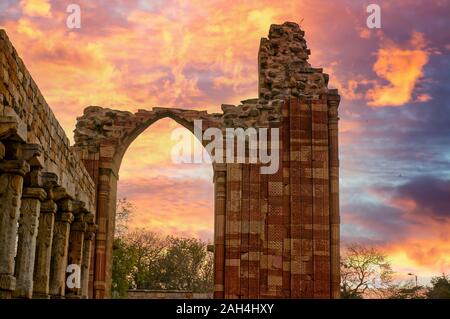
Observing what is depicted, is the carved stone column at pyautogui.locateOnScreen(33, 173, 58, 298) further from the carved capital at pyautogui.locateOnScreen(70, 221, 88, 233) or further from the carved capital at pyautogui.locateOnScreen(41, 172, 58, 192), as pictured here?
the carved capital at pyautogui.locateOnScreen(70, 221, 88, 233)

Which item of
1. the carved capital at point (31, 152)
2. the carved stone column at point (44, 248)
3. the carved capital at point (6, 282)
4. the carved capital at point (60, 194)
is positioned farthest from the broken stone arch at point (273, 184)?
the carved capital at point (6, 282)

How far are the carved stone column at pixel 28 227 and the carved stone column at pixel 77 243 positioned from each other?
372 cm

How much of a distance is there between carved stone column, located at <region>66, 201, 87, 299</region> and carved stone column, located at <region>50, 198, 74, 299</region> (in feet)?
4.45

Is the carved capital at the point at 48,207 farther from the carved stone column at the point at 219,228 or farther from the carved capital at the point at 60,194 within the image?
the carved stone column at the point at 219,228

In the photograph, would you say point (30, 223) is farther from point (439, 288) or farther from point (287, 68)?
point (439, 288)

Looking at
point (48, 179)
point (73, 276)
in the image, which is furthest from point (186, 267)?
point (48, 179)

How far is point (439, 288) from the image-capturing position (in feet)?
126

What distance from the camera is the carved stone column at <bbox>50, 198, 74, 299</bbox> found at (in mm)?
12164

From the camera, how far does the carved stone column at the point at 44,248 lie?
1106 centimetres

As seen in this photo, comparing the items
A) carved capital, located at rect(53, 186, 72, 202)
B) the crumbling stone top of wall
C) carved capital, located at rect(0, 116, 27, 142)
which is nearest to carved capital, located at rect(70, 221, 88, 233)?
carved capital, located at rect(53, 186, 72, 202)
